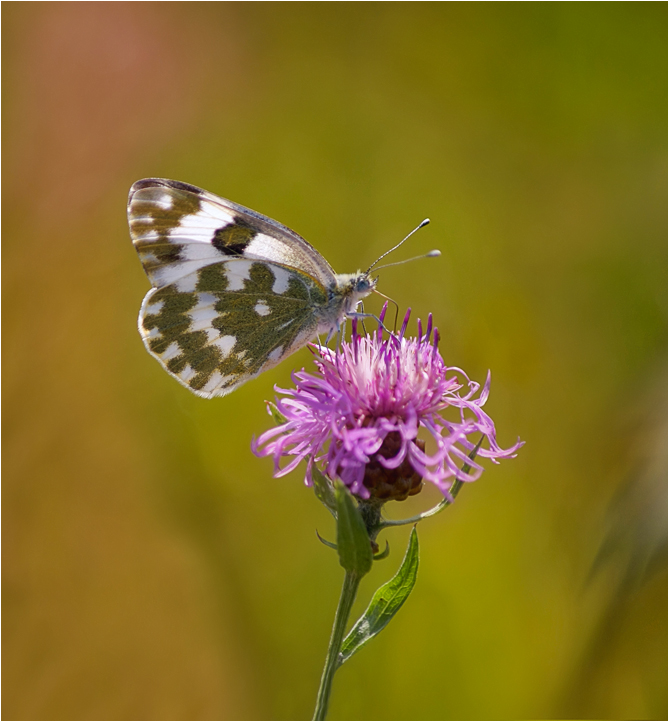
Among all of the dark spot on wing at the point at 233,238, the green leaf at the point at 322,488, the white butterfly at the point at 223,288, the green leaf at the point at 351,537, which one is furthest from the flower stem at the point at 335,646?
the dark spot on wing at the point at 233,238

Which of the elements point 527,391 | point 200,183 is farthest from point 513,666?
point 200,183

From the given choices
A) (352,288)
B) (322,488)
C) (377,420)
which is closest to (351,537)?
(322,488)

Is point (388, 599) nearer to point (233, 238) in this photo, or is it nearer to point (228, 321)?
point (228, 321)

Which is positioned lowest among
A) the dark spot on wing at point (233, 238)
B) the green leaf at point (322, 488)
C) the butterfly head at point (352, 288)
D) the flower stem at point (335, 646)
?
the flower stem at point (335, 646)

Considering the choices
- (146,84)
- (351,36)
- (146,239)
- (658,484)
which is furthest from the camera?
(351,36)

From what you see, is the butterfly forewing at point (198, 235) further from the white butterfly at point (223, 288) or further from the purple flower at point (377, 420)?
the purple flower at point (377, 420)

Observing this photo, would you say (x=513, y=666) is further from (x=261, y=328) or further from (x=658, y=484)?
(x=261, y=328)
